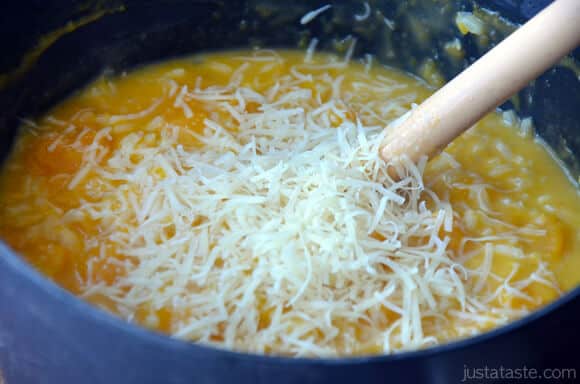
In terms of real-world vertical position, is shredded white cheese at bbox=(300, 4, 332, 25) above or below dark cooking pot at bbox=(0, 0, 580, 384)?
above

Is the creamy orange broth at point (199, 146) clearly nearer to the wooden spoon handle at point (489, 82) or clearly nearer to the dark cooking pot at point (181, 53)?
the dark cooking pot at point (181, 53)

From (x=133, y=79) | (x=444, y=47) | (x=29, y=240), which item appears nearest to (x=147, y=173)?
(x=29, y=240)

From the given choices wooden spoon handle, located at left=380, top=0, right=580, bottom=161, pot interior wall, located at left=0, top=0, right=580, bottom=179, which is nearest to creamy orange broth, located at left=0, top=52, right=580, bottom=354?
pot interior wall, located at left=0, top=0, right=580, bottom=179

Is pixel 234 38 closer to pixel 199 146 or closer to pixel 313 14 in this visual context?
pixel 313 14

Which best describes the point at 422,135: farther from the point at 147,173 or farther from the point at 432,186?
the point at 147,173

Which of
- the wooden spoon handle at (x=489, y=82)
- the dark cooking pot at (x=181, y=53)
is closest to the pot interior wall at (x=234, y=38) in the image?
the dark cooking pot at (x=181, y=53)

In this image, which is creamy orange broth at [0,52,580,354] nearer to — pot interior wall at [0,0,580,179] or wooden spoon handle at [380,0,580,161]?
pot interior wall at [0,0,580,179]

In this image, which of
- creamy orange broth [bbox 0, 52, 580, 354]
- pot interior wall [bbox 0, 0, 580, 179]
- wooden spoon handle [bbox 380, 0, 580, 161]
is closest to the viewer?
wooden spoon handle [bbox 380, 0, 580, 161]
